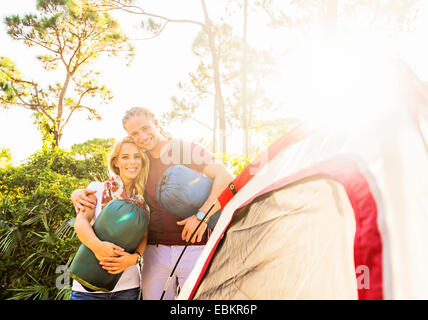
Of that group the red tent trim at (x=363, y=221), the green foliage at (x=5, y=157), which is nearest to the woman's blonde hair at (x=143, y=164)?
the red tent trim at (x=363, y=221)

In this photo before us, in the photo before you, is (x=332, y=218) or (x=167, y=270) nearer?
(x=332, y=218)

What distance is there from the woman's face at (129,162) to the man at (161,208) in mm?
71

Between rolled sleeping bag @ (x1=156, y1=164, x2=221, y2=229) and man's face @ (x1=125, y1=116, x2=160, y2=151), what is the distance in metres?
0.25

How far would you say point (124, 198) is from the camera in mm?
2121

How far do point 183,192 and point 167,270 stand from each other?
56 centimetres

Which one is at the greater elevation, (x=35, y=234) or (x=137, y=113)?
(x=137, y=113)

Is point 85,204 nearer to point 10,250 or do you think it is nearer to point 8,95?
point 10,250

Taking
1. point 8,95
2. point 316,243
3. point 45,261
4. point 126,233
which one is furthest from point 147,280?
point 8,95

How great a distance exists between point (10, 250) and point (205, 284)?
3.61m

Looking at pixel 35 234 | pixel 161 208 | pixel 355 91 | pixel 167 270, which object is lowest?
pixel 167 270

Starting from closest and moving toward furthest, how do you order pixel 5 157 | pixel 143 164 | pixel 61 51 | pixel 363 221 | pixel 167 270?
pixel 363 221 → pixel 167 270 → pixel 143 164 → pixel 5 157 → pixel 61 51

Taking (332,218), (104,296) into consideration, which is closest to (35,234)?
(104,296)

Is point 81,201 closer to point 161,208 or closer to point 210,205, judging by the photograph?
point 161,208
